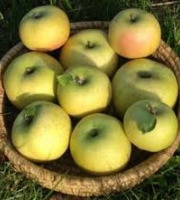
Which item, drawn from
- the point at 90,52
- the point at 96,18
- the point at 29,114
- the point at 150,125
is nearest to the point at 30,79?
the point at 29,114

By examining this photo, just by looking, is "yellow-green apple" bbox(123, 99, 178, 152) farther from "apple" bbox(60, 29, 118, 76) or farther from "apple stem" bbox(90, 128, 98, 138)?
"apple" bbox(60, 29, 118, 76)

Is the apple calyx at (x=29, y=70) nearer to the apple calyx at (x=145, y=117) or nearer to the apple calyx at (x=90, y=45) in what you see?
the apple calyx at (x=90, y=45)

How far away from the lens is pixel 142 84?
199 cm

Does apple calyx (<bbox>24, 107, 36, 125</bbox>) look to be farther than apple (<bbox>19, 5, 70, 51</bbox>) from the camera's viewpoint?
No

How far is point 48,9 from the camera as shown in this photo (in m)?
2.19

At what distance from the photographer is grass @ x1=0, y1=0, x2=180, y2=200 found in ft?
6.45

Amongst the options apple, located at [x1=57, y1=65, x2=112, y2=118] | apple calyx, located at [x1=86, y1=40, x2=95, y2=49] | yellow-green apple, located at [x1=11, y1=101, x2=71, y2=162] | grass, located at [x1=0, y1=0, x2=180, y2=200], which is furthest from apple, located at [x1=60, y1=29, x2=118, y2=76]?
grass, located at [x1=0, y1=0, x2=180, y2=200]

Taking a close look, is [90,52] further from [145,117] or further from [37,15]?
[145,117]

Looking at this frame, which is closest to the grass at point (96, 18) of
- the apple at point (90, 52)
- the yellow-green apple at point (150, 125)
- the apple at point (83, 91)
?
the yellow-green apple at point (150, 125)

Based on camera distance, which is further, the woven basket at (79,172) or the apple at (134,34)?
the apple at (134,34)

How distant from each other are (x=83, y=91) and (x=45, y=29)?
354 millimetres

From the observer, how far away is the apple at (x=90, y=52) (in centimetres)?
214

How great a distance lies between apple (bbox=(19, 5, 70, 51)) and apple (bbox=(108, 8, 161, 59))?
0.20 meters

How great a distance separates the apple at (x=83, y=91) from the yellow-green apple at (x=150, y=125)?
0.14m
